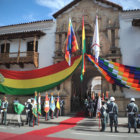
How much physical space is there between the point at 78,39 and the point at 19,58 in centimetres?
637

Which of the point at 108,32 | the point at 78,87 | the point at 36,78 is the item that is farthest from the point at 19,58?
the point at 108,32

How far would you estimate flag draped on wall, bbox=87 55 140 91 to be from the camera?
13.8 metres

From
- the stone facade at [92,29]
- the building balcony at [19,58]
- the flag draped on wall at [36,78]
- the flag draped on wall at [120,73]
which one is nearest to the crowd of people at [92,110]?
the stone facade at [92,29]

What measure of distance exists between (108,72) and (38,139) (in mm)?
8711

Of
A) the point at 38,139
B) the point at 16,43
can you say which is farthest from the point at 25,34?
the point at 38,139

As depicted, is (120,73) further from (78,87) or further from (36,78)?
(36,78)

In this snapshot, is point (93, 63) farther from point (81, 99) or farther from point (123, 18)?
point (81, 99)

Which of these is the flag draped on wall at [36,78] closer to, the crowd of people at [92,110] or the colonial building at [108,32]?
the colonial building at [108,32]

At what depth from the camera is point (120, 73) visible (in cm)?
1406

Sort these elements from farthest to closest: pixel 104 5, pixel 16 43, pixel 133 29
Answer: pixel 16 43
pixel 104 5
pixel 133 29

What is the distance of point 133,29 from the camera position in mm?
15102

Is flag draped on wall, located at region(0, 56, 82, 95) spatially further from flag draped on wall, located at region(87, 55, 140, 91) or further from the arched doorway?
flag draped on wall, located at region(87, 55, 140, 91)

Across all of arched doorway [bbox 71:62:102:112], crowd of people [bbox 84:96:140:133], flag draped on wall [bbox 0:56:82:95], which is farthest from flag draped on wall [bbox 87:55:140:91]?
crowd of people [bbox 84:96:140:133]

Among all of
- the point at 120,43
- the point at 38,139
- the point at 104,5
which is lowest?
the point at 38,139
